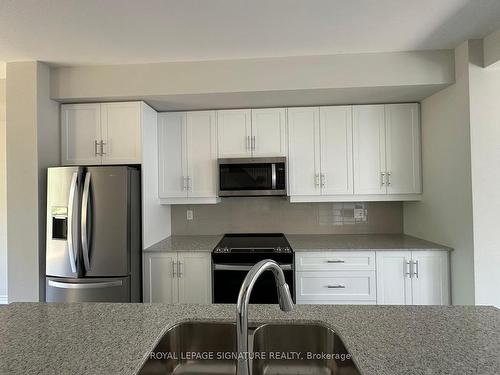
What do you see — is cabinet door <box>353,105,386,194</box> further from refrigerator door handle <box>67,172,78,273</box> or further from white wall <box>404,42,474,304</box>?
refrigerator door handle <box>67,172,78,273</box>

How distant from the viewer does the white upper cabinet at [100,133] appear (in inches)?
97.0

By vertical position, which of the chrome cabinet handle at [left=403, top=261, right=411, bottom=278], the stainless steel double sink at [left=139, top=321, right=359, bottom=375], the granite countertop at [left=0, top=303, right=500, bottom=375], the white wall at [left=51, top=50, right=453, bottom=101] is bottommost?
the chrome cabinet handle at [left=403, top=261, right=411, bottom=278]

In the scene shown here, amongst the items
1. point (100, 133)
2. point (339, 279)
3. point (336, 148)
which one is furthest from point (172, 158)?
point (339, 279)

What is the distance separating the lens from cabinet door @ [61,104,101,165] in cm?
248

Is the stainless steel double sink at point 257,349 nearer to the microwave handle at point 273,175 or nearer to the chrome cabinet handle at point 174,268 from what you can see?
the chrome cabinet handle at point 174,268

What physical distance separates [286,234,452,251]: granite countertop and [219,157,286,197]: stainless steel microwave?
0.56 meters

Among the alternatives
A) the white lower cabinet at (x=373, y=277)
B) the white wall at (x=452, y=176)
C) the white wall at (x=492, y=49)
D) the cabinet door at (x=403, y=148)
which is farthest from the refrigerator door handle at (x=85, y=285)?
the white wall at (x=492, y=49)

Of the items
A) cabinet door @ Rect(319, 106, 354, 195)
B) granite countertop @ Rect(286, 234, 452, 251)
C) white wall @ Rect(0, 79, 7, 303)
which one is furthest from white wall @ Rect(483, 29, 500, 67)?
white wall @ Rect(0, 79, 7, 303)

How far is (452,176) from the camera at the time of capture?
2.22 meters

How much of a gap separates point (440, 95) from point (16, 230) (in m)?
3.83

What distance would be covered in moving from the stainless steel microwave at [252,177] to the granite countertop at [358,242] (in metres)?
0.56

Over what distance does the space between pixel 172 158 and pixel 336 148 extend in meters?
1.68

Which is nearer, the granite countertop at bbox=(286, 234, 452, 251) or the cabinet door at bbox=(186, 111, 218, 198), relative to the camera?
the granite countertop at bbox=(286, 234, 452, 251)

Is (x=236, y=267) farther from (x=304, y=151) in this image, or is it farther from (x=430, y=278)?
(x=430, y=278)
